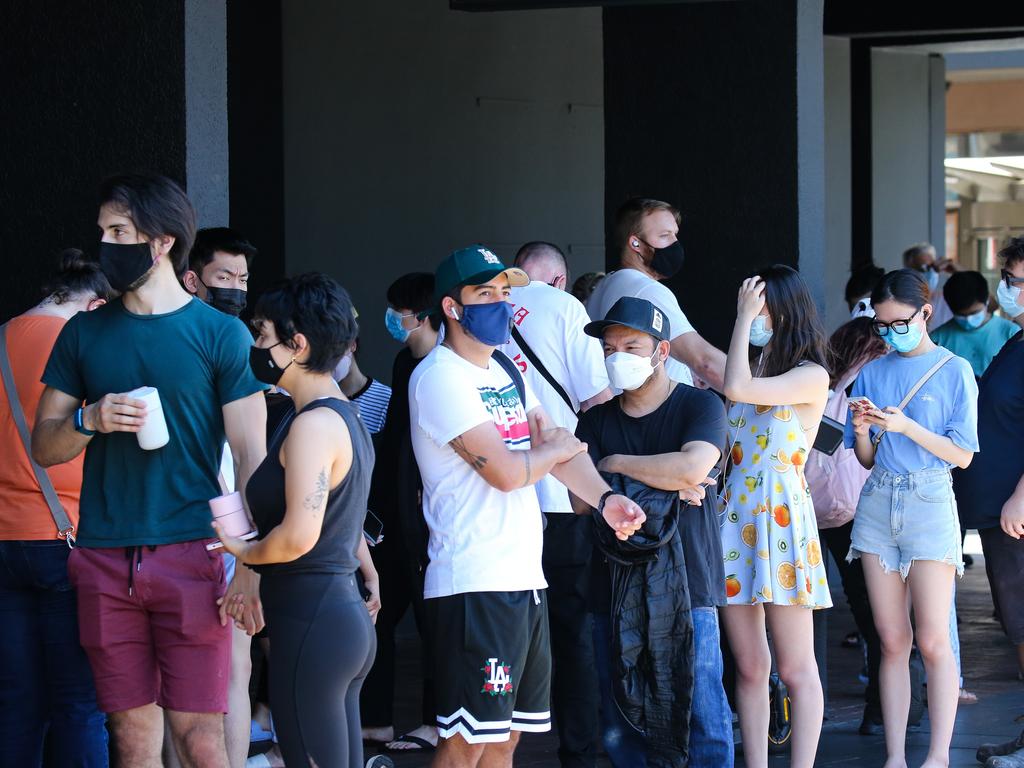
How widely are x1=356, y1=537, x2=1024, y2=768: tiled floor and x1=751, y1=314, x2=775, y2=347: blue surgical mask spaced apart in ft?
5.68

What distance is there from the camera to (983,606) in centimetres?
983

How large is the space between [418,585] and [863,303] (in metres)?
3.71

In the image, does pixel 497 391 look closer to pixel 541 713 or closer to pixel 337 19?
pixel 541 713

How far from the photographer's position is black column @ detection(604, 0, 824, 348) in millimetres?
7016

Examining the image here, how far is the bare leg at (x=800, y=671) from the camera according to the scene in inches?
201

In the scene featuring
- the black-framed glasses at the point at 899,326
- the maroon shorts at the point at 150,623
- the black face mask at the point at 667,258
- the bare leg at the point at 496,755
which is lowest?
the bare leg at the point at 496,755

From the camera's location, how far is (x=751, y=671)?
5.13 meters

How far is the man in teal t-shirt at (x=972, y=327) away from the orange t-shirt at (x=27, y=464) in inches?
232

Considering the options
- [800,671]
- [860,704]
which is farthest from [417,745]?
[860,704]

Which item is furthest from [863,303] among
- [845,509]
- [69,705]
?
[69,705]

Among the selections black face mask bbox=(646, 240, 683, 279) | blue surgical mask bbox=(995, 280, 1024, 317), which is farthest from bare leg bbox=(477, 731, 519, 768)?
blue surgical mask bbox=(995, 280, 1024, 317)

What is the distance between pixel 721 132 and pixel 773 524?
268 centimetres

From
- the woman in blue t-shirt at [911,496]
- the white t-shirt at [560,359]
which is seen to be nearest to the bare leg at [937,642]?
the woman in blue t-shirt at [911,496]

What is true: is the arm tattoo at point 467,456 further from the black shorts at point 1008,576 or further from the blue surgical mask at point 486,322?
the black shorts at point 1008,576
